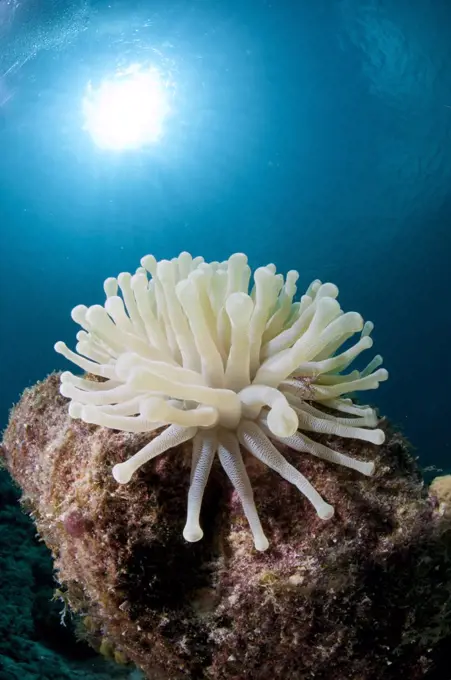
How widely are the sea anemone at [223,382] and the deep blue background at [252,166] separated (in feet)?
27.3

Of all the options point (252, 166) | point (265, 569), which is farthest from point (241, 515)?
point (252, 166)

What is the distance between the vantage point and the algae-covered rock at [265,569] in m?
1.73

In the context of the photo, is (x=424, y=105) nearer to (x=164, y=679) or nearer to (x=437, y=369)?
(x=437, y=369)

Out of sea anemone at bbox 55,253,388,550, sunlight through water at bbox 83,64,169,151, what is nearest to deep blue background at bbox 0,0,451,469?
sunlight through water at bbox 83,64,169,151

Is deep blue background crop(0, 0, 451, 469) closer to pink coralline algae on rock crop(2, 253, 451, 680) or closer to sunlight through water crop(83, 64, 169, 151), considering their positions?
sunlight through water crop(83, 64, 169, 151)

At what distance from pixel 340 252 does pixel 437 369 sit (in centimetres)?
→ 672

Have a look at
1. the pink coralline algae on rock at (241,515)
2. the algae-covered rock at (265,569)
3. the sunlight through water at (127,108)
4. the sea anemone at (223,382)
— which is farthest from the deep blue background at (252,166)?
the algae-covered rock at (265,569)

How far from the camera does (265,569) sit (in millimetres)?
1710

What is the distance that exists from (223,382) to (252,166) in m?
15.9

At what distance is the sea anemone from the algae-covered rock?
0.11m

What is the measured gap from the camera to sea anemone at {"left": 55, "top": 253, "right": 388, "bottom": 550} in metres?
1.68

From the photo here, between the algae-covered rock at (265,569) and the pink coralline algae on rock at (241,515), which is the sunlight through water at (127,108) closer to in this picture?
the pink coralline algae on rock at (241,515)

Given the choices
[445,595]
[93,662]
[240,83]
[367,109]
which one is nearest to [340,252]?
[367,109]

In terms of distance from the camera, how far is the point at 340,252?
21.3 m
